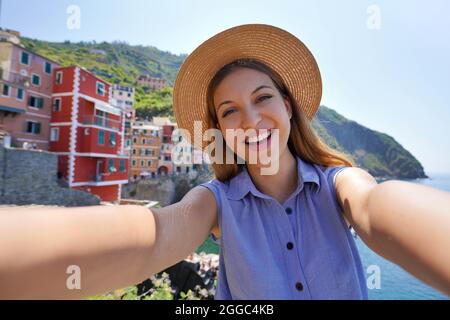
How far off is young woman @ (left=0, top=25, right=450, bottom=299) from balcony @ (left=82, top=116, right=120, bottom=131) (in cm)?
1500

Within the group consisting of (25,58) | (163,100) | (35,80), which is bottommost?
(35,80)

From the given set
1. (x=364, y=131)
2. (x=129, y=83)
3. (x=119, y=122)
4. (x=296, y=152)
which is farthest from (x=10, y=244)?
(x=129, y=83)

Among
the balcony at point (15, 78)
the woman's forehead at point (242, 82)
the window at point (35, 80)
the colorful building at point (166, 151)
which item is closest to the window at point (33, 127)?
the balcony at point (15, 78)

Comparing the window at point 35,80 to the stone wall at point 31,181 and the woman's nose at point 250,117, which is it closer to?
the stone wall at point 31,181

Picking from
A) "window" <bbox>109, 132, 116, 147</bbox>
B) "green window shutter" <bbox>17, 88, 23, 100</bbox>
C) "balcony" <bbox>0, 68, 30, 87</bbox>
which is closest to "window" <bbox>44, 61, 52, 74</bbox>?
"balcony" <bbox>0, 68, 30, 87</bbox>

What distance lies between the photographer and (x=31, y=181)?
10883 mm

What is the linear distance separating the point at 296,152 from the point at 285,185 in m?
0.22

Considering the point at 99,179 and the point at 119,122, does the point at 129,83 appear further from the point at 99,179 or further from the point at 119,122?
the point at 99,179

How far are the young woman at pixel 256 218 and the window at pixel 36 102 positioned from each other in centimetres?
1630

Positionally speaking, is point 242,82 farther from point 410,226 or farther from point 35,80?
point 35,80

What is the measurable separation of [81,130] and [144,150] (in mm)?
12232

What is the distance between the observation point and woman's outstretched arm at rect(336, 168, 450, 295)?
51 cm

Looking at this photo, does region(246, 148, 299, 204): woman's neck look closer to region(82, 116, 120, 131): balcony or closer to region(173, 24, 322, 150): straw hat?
region(173, 24, 322, 150): straw hat

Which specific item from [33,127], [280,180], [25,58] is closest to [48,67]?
→ [25,58]
